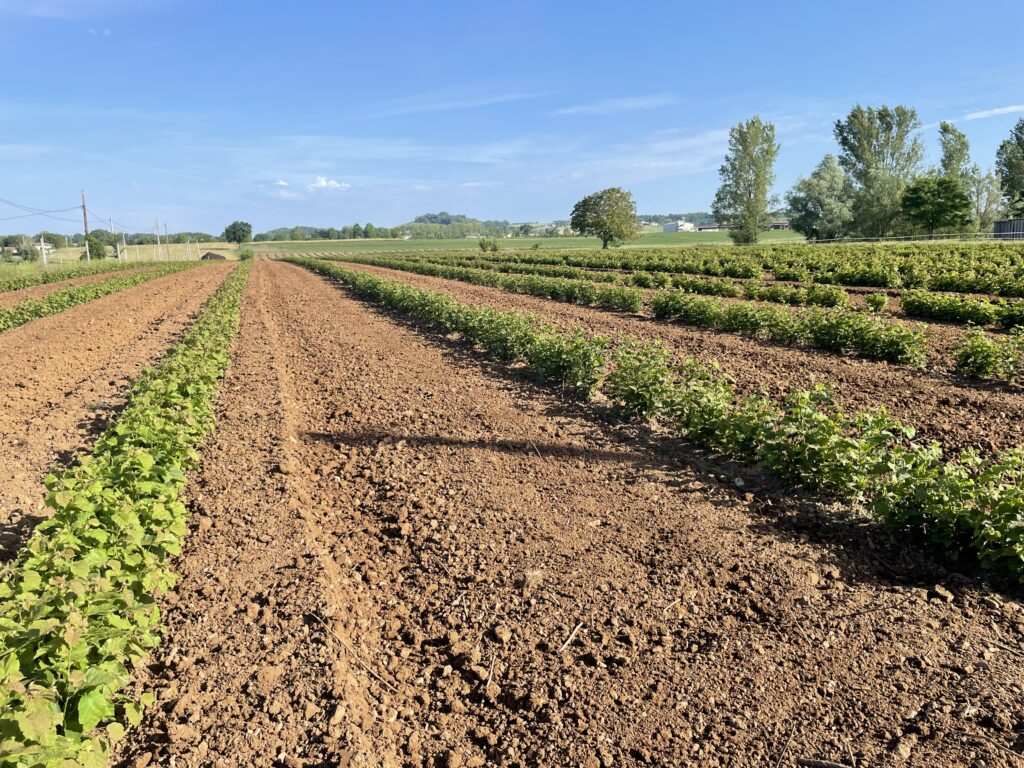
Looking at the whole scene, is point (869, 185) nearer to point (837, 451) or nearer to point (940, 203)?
point (940, 203)

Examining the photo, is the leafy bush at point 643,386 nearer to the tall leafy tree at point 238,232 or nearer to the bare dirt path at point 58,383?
the bare dirt path at point 58,383

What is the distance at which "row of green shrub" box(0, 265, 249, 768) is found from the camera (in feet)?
8.15

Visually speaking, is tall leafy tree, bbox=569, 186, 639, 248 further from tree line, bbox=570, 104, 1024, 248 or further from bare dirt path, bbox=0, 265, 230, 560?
bare dirt path, bbox=0, 265, 230, 560

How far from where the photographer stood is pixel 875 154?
69.4 m

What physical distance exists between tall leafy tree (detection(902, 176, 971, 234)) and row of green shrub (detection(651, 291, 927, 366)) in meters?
60.3

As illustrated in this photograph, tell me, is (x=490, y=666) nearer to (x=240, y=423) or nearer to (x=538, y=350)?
(x=240, y=423)

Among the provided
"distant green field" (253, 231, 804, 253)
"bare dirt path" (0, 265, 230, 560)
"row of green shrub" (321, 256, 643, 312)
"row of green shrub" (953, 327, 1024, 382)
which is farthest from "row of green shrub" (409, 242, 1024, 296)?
"distant green field" (253, 231, 804, 253)

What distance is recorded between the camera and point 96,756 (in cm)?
258

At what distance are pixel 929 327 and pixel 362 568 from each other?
13193 millimetres

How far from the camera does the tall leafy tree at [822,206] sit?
69.2 metres

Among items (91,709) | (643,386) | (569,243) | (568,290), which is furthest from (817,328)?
(569,243)

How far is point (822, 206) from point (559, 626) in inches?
3068

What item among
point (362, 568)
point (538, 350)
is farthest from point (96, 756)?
point (538, 350)

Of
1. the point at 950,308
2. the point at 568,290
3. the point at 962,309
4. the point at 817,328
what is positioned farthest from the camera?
the point at 568,290
